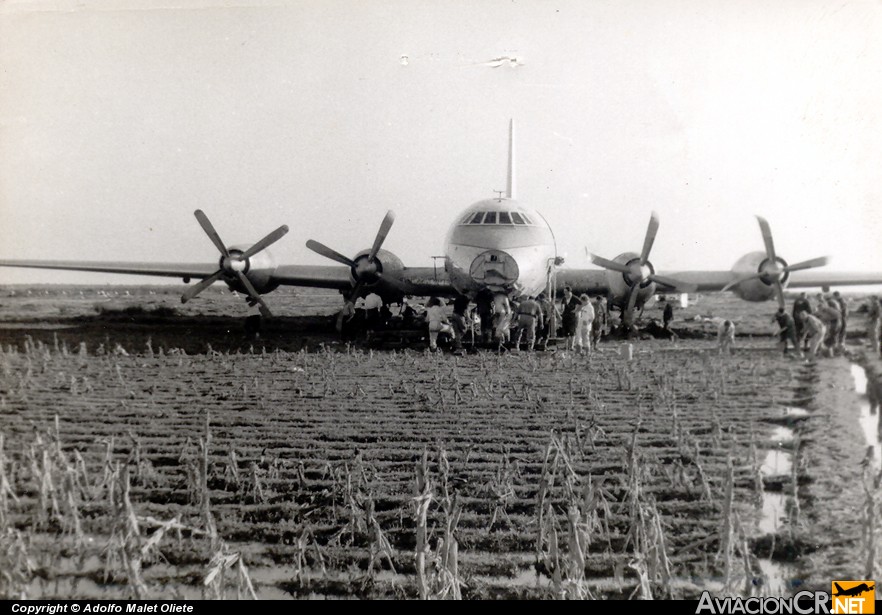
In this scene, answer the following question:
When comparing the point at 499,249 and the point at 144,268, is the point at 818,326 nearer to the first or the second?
the point at 499,249

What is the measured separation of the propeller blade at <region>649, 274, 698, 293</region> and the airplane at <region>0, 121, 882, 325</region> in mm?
30

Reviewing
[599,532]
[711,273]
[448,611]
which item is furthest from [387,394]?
[711,273]

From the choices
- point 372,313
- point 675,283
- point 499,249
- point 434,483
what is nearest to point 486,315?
point 499,249

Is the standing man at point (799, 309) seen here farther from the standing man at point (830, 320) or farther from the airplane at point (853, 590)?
the airplane at point (853, 590)

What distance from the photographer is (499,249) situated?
1560 cm

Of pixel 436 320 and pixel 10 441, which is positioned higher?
pixel 436 320

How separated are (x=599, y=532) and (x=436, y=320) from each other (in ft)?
34.3

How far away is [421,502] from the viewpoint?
4246 mm

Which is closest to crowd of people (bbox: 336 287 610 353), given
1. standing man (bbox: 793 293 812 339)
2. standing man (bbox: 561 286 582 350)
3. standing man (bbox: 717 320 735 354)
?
standing man (bbox: 561 286 582 350)

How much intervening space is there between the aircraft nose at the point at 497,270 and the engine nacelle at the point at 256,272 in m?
6.70

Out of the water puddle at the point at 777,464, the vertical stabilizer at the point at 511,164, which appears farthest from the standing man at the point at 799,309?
the vertical stabilizer at the point at 511,164

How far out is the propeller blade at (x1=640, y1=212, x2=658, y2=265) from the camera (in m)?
17.9

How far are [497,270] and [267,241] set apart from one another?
278 inches

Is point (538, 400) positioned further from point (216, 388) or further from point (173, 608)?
point (173, 608)
